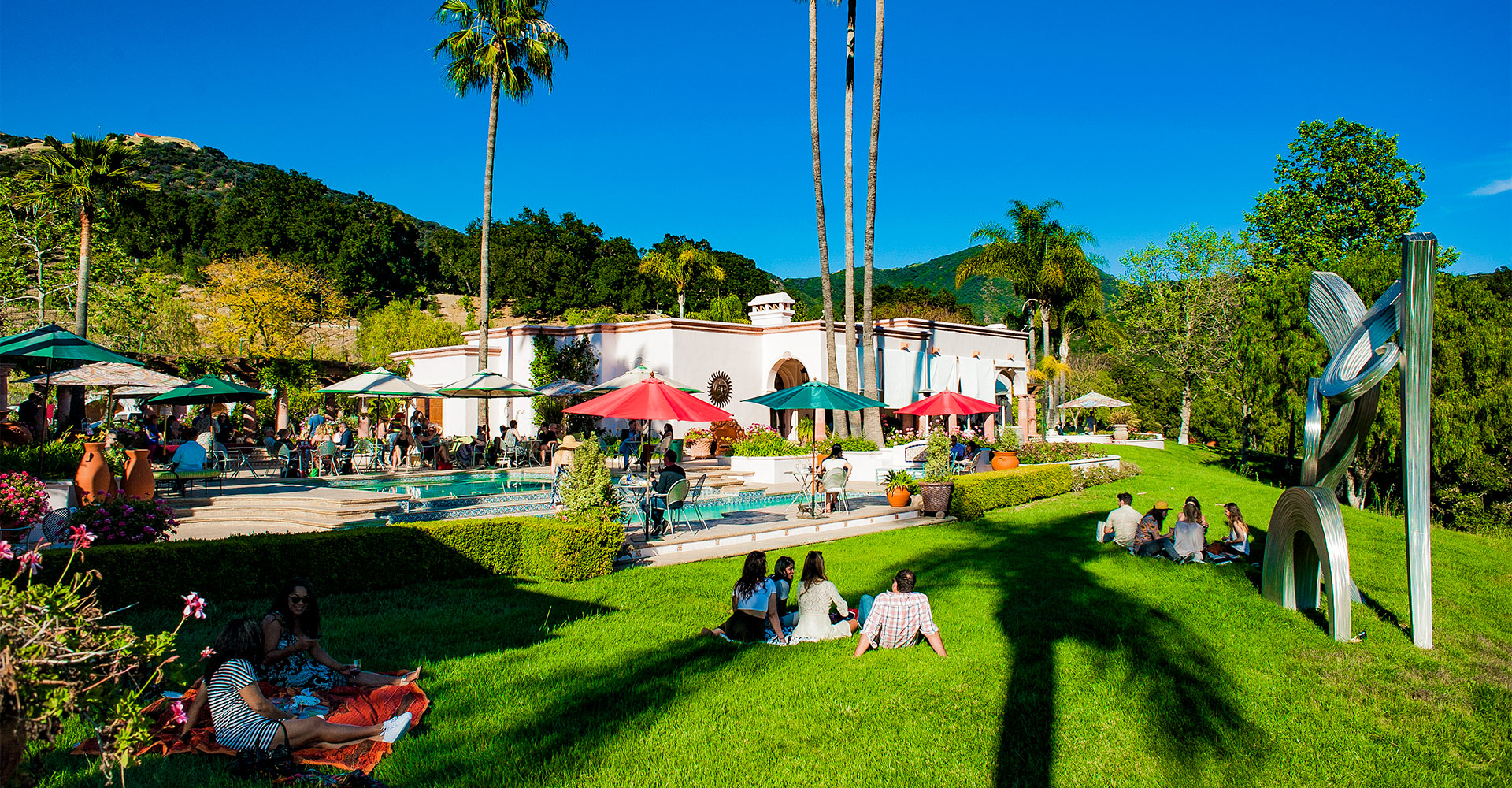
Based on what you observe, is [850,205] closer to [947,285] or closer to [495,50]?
[495,50]

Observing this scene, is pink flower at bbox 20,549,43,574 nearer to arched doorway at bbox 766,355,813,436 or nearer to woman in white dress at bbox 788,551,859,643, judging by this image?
woman in white dress at bbox 788,551,859,643

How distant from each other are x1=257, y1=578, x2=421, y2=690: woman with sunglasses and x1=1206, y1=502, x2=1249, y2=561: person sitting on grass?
415 inches

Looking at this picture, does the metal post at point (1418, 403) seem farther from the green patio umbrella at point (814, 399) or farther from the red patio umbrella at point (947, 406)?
the red patio umbrella at point (947, 406)

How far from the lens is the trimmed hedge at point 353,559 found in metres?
7.71

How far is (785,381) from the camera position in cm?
3038

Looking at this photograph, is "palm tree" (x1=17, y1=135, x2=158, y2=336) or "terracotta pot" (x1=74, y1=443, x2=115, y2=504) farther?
"palm tree" (x1=17, y1=135, x2=158, y2=336)

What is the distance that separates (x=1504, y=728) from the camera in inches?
223

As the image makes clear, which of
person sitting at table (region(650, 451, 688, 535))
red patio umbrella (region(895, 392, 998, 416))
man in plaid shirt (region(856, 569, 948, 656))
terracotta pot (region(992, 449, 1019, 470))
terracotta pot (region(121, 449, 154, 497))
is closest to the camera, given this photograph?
man in plaid shirt (region(856, 569, 948, 656))

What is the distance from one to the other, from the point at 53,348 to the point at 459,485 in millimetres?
6973

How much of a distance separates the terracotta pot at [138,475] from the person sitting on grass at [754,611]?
8232 mm

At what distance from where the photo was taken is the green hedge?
15.5 m

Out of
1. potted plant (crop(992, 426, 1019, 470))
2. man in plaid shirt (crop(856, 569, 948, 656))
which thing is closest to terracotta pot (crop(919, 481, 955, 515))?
potted plant (crop(992, 426, 1019, 470))

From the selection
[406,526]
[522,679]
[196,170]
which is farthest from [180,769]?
[196,170]

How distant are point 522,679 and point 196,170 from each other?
421 feet
